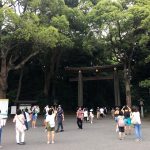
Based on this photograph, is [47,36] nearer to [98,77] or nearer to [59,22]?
[59,22]

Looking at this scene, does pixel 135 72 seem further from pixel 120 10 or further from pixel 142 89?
pixel 120 10

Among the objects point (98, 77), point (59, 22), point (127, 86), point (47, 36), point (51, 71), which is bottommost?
point (127, 86)

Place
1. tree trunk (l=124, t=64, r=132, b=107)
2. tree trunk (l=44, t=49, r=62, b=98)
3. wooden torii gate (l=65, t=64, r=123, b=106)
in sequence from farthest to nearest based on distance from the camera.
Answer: tree trunk (l=44, t=49, r=62, b=98) → wooden torii gate (l=65, t=64, r=123, b=106) → tree trunk (l=124, t=64, r=132, b=107)

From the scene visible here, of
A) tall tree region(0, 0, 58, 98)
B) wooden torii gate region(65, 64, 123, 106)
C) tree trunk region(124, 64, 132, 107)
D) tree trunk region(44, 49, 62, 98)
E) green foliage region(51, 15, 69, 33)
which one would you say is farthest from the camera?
tree trunk region(44, 49, 62, 98)

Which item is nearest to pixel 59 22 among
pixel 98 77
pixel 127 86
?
pixel 98 77

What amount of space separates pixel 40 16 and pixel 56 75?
1188cm

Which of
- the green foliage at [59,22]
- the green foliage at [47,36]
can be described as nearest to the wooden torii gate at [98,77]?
the green foliage at [59,22]

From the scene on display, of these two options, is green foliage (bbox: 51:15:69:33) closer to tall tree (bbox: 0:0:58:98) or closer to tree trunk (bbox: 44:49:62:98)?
tall tree (bbox: 0:0:58:98)

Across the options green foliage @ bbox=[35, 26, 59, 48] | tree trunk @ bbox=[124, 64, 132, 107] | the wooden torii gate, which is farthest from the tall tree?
tree trunk @ bbox=[124, 64, 132, 107]

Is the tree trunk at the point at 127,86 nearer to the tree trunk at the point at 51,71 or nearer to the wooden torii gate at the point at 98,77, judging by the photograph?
the wooden torii gate at the point at 98,77

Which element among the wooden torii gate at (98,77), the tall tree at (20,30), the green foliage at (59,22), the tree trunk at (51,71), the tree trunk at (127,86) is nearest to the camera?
the tall tree at (20,30)

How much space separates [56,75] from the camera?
1612 inches

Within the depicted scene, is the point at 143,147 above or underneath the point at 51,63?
underneath

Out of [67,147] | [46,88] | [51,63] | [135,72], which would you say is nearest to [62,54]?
[51,63]
